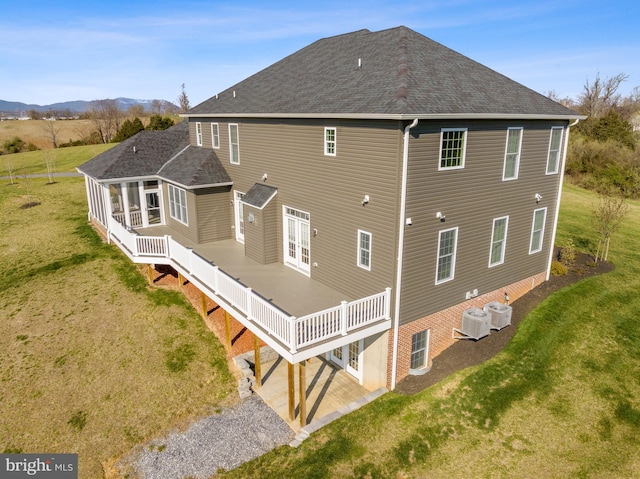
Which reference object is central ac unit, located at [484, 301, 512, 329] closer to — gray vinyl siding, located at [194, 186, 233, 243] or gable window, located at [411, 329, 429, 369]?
gable window, located at [411, 329, 429, 369]

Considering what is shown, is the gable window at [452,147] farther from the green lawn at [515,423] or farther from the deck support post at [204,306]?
the deck support post at [204,306]

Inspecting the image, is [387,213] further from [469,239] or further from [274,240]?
[274,240]

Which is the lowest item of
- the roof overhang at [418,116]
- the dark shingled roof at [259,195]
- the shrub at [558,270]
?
the shrub at [558,270]

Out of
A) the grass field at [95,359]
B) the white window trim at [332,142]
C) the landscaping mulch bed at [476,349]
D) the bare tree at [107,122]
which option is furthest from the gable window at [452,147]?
the bare tree at [107,122]

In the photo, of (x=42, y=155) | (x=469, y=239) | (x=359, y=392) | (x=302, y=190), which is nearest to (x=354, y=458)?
(x=359, y=392)

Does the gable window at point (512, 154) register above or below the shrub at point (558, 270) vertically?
above

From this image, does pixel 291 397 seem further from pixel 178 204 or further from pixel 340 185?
pixel 178 204

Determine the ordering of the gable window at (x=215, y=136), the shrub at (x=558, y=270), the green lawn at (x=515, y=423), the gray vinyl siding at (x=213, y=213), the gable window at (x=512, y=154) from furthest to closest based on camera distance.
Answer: the gable window at (x=215, y=136) < the gray vinyl siding at (x=213, y=213) < the shrub at (x=558, y=270) < the gable window at (x=512, y=154) < the green lawn at (x=515, y=423)
